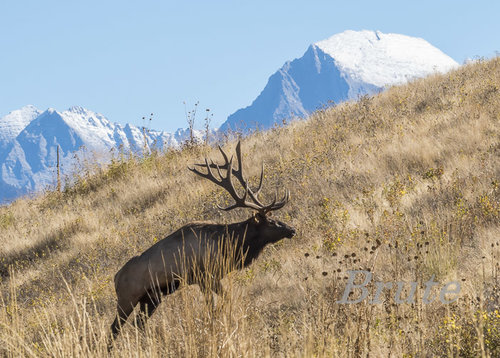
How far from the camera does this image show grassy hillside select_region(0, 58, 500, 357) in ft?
12.7

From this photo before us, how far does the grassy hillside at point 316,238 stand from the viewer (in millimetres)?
3857

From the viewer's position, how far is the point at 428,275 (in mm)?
5539

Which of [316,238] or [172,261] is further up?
[172,261]

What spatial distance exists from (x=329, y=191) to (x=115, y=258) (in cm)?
407

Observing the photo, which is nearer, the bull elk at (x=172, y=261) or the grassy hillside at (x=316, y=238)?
the grassy hillside at (x=316, y=238)

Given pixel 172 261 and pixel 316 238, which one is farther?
pixel 316 238

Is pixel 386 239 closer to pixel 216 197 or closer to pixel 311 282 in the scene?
pixel 311 282

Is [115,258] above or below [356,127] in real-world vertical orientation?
below

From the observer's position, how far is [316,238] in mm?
7637

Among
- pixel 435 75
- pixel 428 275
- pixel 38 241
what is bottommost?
pixel 428 275

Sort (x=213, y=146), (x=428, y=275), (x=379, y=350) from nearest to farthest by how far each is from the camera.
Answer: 1. (x=379, y=350)
2. (x=428, y=275)
3. (x=213, y=146)

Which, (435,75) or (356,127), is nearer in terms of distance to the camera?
(356,127)

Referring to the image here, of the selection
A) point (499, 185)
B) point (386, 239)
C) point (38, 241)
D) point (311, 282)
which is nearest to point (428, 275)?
point (386, 239)

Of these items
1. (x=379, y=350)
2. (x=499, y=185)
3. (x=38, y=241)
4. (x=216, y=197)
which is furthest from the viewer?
(x=38, y=241)
